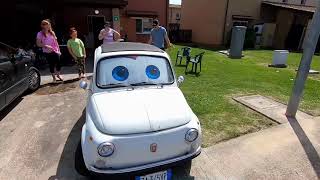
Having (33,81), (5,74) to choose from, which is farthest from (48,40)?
(5,74)

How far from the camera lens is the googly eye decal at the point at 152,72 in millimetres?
3918

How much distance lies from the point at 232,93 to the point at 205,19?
16.8 meters

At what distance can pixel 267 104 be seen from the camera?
→ 606 centimetres

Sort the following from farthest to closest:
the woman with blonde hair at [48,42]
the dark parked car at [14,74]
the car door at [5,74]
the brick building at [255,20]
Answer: the brick building at [255,20], the woman with blonde hair at [48,42], the dark parked car at [14,74], the car door at [5,74]

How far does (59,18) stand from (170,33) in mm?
11441

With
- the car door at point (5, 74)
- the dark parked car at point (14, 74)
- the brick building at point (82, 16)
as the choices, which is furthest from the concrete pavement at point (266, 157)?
the brick building at point (82, 16)

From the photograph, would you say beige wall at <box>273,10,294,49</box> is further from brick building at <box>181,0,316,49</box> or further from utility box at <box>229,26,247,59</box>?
utility box at <box>229,26,247,59</box>

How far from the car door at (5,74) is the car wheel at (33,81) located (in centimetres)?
115

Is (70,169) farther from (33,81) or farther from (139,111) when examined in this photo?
(33,81)

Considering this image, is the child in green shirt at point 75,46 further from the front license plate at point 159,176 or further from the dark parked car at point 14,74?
the front license plate at point 159,176

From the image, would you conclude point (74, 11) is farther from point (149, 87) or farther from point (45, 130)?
point (149, 87)

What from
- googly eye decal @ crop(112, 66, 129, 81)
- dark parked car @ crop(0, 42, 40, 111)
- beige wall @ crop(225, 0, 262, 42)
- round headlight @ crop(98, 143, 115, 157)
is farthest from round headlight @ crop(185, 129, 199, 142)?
beige wall @ crop(225, 0, 262, 42)

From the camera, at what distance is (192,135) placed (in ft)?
10.5

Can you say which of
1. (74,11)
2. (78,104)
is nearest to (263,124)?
(78,104)
